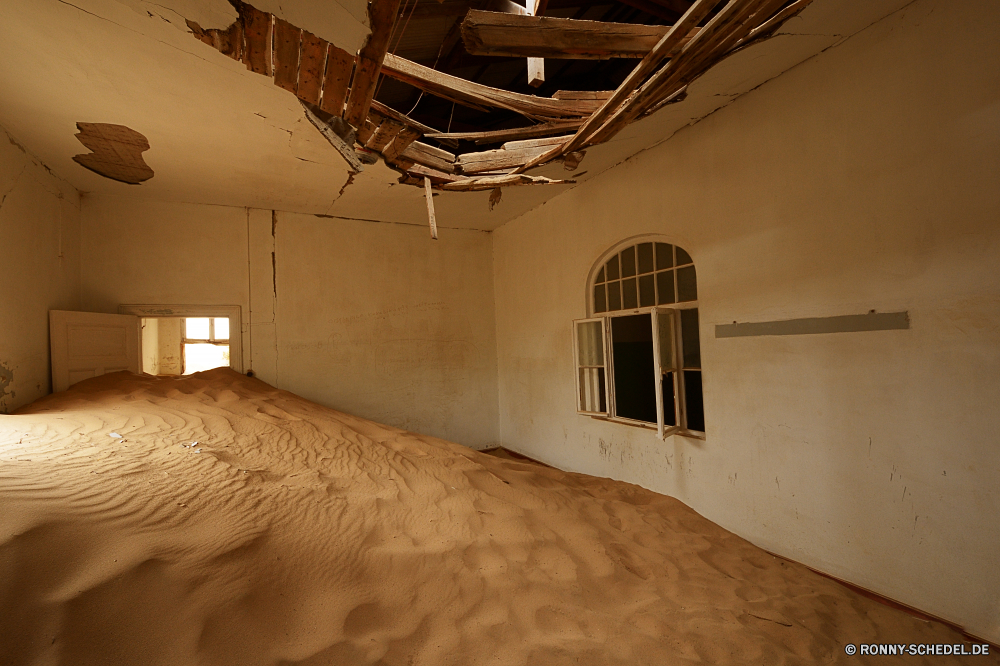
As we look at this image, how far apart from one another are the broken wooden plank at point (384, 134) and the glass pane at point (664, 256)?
2698 millimetres

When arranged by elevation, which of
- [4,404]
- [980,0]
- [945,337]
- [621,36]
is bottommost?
[4,404]

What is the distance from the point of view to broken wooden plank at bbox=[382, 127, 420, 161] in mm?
3458

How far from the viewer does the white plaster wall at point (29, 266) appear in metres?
3.68

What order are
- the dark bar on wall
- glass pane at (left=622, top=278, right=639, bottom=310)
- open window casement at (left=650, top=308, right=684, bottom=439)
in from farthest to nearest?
glass pane at (left=622, top=278, right=639, bottom=310) < open window casement at (left=650, top=308, right=684, bottom=439) < the dark bar on wall

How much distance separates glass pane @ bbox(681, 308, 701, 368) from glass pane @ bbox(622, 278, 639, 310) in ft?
1.85

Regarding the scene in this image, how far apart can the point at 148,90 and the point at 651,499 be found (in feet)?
17.3

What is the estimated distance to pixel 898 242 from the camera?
267 centimetres

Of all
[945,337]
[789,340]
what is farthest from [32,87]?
[945,337]

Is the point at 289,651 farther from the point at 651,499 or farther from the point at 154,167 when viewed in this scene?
the point at 154,167

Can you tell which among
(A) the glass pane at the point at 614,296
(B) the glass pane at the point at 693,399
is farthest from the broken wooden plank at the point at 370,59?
(B) the glass pane at the point at 693,399

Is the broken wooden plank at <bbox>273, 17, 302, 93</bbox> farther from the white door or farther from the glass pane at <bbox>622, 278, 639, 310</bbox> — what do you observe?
the white door

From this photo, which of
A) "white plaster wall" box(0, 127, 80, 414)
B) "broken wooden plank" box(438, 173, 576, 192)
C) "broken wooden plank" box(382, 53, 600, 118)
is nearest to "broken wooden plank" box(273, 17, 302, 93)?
"broken wooden plank" box(382, 53, 600, 118)

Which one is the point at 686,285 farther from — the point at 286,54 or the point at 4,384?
the point at 4,384

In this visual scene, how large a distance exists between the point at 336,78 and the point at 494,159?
5.85 feet
